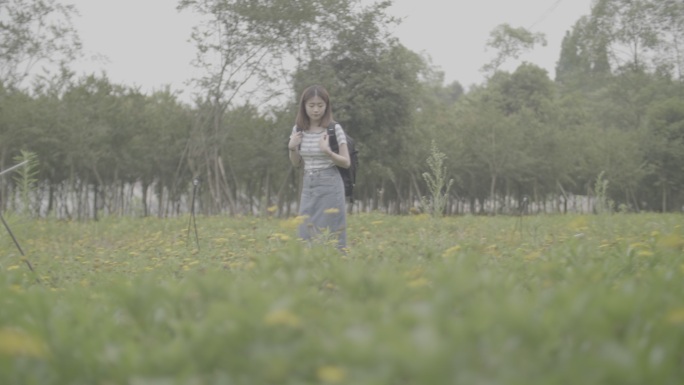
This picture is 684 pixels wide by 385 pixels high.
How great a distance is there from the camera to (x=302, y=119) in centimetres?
649

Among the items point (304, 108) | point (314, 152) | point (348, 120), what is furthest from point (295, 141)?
point (348, 120)

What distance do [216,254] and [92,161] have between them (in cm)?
2476

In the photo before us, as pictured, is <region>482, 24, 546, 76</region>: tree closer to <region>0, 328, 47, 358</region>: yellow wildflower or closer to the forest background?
the forest background

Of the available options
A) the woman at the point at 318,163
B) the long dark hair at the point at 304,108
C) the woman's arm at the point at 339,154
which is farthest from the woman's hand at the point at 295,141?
the woman's arm at the point at 339,154

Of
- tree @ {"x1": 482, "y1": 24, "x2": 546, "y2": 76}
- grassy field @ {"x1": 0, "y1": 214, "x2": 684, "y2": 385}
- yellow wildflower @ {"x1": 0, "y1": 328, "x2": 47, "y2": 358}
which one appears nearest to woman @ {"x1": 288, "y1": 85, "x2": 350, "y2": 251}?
grassy field @ {"x1": 0, "y1": 214, "x2": 684, "y2": 385}

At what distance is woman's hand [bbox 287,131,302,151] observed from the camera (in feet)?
20.6

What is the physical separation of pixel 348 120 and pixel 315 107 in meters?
17.4

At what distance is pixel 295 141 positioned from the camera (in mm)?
6320

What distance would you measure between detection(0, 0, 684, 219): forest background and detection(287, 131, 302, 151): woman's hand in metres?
1.11

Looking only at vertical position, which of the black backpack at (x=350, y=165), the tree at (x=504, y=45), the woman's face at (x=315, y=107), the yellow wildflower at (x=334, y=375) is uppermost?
the tree at (x=504, y=45)

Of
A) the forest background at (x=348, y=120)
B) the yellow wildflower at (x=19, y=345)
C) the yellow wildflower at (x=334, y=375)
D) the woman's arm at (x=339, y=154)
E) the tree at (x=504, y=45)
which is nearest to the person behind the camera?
the yellow wildflower at (x=334, y=375)

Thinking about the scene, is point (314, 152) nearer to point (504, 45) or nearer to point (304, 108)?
point (304, 108)

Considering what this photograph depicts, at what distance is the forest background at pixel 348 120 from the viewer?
75.9 ft

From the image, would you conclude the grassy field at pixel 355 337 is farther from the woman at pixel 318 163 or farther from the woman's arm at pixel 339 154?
the woman at pixel 318 163
